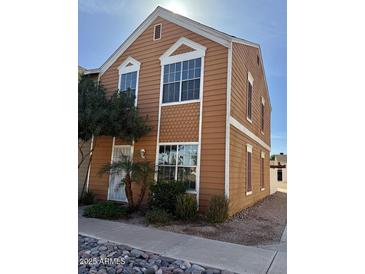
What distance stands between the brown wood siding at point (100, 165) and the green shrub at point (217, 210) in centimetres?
227

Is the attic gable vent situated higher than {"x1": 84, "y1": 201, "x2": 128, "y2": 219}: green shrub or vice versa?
the attic gable vent

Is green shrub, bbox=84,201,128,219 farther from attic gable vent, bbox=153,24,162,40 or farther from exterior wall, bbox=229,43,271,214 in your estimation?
attic gable vent, bbox=153,24,162,40

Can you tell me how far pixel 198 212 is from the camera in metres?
4.11

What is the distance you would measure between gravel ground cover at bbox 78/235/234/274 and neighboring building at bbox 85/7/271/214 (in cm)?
177

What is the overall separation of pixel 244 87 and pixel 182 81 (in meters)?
1.18

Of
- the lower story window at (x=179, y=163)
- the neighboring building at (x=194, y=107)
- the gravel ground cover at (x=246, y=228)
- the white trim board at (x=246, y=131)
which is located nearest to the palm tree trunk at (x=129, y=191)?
the neighboring building at (x=194, y=107)

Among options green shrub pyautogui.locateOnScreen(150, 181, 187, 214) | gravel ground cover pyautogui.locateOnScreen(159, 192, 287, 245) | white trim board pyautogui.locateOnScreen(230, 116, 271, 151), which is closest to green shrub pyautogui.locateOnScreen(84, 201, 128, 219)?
green shrub pyautogui.locateOnScreen(150, 181, 187, 214)

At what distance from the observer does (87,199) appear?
16.4 ft

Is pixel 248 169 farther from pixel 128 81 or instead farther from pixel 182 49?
pixel 128 81

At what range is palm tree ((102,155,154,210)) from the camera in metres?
4.41

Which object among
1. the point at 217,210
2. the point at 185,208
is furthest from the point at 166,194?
the point at 217,210
